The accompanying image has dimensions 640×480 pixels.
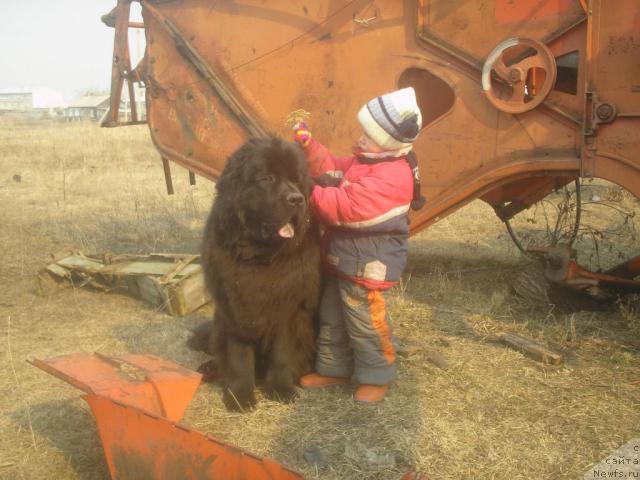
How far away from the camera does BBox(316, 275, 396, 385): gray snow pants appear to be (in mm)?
3264

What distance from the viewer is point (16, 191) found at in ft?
34.3

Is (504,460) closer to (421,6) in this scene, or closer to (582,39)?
(582,39)

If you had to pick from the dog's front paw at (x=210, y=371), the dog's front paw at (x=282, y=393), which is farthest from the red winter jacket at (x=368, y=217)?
the dog's front paw at (x=210, y=371)

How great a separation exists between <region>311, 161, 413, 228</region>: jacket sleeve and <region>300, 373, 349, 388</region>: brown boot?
1004 millimetres

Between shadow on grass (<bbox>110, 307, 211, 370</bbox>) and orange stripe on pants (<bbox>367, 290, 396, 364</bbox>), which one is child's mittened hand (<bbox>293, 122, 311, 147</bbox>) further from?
shadow on grass (<bbox>110, 307, 211, 370</bbox>)

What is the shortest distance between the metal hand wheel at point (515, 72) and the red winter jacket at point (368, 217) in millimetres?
1242

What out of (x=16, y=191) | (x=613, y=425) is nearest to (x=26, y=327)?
(x=613, y=425)

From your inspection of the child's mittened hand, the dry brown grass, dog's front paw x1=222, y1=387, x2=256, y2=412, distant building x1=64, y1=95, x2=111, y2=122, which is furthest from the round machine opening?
distant building x1=64, y1=95, x2=111, y2=122

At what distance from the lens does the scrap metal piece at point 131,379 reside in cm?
261

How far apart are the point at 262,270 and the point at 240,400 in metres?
0.72

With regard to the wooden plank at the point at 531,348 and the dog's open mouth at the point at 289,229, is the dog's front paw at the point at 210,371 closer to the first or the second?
the dog's open mouth at the point at 289,229

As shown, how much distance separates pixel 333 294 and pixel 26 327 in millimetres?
2536

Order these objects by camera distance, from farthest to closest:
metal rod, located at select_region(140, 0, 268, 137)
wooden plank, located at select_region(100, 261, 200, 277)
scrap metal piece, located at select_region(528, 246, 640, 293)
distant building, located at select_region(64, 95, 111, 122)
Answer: distant building, located at select_region(64, 95, 111, 122) → metal rod, located at select_region(140, 0, 268, 137) → wooden plank, located at select_region(100, 261, 200, 277) → scrap metal piece, located at select_region(528, 246, 640, 293)

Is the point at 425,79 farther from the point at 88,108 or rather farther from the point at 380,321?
the point at 88,108
